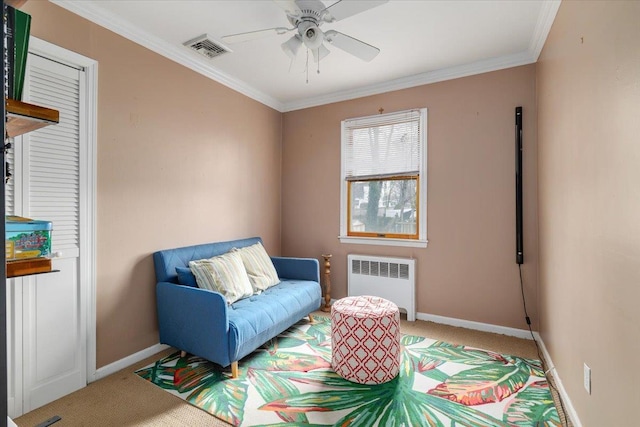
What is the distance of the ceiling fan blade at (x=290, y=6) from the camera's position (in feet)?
5.88

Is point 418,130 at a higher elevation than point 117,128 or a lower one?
higher

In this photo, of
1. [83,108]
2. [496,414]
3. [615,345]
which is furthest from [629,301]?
[83,108]

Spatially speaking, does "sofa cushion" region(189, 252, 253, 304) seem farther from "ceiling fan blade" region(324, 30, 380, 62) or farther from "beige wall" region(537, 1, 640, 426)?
"beige wall" region(537, 1, 640, 426)

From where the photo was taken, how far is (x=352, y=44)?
2207mm

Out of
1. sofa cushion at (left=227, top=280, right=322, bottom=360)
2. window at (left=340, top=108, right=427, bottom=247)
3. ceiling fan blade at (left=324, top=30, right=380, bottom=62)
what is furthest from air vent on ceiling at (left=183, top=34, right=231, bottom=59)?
sofa cushion at (left=227, top=280, right=322, bottom=360)

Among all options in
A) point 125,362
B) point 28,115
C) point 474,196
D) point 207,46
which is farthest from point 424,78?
point 125,362

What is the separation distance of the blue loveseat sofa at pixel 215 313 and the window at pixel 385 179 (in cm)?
115

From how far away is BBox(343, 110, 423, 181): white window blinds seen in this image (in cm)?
352

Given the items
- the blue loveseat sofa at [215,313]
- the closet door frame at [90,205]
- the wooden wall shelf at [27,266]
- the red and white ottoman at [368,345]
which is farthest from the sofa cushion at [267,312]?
the wooden wall shelf at [27,266]

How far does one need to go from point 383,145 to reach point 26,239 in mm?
3374

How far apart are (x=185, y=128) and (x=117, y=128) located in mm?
629

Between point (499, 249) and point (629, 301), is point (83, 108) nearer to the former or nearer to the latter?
point (629, 301)

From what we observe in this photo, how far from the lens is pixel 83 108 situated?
225cm

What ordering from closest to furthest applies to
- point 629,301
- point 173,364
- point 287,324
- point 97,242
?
point 629,301 → point 97,242 → point 173,364 → point 287,324
